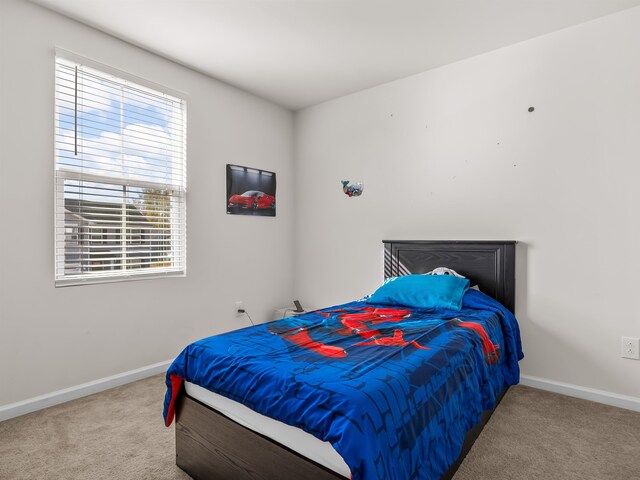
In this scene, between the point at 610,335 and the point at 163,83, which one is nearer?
the point at 610,335

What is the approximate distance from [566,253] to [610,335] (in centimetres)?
58

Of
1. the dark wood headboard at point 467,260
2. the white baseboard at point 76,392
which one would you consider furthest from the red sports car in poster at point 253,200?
the white baseboard at point 76,392

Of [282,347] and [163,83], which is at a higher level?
[163,83]

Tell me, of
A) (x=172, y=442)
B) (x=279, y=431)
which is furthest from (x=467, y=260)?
(x=172, y=442)

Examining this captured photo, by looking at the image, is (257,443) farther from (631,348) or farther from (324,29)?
(324,29)

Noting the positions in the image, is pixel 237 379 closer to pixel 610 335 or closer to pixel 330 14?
pixel 330 14

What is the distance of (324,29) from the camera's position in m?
2.54

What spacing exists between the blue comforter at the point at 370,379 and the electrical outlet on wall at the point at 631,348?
0.81 m

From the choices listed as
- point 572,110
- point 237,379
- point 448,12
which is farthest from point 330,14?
point 237,379

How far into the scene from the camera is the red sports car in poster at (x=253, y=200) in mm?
3519

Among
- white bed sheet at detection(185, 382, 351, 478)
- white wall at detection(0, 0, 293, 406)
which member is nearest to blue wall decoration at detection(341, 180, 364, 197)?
white wall at detection(0, 0, 293, 406)

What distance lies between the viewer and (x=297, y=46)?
277cm

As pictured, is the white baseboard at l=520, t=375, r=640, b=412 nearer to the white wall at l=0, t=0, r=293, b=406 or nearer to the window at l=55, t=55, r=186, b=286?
the white wall at l=0, t=0, r=293, b=406

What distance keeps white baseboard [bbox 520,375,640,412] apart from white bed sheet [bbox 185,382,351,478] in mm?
2119
